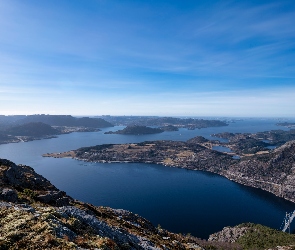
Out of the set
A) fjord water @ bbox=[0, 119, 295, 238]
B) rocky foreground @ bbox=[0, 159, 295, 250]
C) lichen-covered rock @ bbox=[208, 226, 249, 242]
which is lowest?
fjord water @ bbox=[0, 119, 295, 238]

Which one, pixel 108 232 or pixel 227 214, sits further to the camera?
pixel 227 214

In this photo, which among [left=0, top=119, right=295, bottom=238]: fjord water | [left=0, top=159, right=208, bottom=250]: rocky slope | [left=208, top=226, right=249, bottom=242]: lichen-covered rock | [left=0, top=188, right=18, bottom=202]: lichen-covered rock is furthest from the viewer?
[left=0, top=119, right=295, bottom=238]: fjord water

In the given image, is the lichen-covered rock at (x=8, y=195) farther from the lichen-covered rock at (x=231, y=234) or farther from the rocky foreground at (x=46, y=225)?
Answer: the lichen-covered rock at (x=231, y=234)

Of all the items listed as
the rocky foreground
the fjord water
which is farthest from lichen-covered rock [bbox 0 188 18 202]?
the fjord water

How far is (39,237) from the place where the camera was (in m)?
16.0

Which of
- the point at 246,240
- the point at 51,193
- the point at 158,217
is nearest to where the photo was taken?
the point at 51,193

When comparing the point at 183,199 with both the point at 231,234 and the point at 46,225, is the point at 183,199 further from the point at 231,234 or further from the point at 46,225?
the point at 46,225

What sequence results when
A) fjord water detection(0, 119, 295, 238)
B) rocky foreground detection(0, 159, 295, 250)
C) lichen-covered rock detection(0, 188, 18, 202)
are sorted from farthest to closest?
fjord water detection(0, 119, 295, 238), lichen-covered rock detection(0, 188, 18, 202), rocky foreground detection(0, 159, 295, 250)

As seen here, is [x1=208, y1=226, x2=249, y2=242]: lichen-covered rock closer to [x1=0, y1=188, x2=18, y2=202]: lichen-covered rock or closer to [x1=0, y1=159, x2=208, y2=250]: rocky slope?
[x1=0, y1=159, x2=208, y2=250]: rocky slope

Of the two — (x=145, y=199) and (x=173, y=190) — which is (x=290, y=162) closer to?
(x=173, y=190)

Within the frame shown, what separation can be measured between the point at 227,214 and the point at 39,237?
132 meters

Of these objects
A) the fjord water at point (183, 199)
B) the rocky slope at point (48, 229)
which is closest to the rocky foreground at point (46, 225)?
the rocky slope at point (48, 229)

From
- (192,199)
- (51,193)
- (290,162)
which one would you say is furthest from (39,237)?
(290,162)

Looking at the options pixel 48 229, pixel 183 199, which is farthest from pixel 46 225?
pixel 183 199
